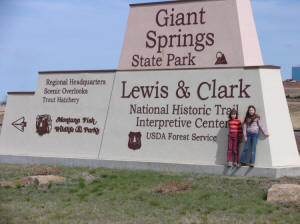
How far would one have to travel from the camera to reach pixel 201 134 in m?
18.9

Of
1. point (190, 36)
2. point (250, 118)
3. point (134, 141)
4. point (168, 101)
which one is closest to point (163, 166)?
point (134, 141)

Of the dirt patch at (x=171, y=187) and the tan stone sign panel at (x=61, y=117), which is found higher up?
the tan stone sign panel at (x=61, y=117)

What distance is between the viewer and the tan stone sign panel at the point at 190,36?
1911cm

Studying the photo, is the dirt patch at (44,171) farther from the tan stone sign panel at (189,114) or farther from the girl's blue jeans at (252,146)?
the girl's blue jeans at (252,146)

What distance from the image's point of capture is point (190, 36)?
65.4 ft

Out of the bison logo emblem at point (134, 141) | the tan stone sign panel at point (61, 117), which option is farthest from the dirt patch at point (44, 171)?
the bison logo emblem at point (134, 141)

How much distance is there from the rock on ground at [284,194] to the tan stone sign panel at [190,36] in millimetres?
6074

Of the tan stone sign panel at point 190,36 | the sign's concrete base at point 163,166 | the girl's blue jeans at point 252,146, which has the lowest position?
the sign's concrete base at point 163,166

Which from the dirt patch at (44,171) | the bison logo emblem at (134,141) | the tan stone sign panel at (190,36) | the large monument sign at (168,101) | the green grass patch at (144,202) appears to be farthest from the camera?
the bison logo emblem at (134,141)

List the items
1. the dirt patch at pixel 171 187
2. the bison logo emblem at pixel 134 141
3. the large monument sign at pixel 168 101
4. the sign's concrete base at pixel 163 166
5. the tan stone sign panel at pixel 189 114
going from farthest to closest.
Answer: the bison logo emblem at pixel 134 141, the large monument sign at pixel 168 101, the tan stone sign panel at pixel 189 114, the sign's concrete base at pixel 163 166, the dirt patch at pixel 171 187

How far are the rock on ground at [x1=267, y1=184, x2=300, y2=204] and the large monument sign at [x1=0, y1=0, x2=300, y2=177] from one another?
3.60m

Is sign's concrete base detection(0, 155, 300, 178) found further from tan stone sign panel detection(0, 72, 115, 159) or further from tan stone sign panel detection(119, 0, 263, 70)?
tan stone sign panel detection(119, 0, 263, 70)

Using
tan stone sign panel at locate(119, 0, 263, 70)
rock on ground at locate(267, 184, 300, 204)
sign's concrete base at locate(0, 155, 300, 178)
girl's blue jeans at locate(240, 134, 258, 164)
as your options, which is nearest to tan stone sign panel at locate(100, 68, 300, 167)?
girl's blue jeans at locate(240, 134, 258, 164)

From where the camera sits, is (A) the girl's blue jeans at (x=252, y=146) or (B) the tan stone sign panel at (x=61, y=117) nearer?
(A) the girl's blue jeans at (x=252, y=146)
